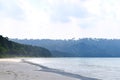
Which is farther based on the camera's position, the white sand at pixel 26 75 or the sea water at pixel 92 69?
the sea water at pixel 92 69

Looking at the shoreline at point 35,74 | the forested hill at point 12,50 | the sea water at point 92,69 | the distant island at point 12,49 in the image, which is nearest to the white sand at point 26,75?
the shoreline at point 35,74

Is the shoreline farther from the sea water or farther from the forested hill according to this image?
the forested hill

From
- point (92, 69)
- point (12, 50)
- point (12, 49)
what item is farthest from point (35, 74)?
point (12, 50)

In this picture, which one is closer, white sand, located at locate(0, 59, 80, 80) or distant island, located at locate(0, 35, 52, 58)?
white sand, located at locate(0, 59, 80, 80)

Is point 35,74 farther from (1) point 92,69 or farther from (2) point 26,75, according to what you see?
(1) point 92,69

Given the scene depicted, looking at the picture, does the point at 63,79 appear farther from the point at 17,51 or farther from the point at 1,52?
the point at 17,51

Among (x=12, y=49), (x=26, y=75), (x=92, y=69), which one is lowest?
(x=26, y=75)

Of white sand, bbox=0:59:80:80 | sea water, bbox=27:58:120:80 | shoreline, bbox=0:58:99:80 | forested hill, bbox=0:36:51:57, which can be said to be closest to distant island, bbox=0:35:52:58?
forested hill, bbox=0:36:51:57

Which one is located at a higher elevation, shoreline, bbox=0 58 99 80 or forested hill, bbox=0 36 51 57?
forested hill, bbox=0 36 51 57

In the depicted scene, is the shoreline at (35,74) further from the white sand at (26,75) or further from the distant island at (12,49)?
the distant island at (12,49)

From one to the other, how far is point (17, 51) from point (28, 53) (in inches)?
1090

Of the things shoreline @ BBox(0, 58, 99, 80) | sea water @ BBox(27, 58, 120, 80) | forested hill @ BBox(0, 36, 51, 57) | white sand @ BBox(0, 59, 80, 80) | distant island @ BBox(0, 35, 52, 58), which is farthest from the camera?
forested hill @ BBox(0, 36, 51, 57)

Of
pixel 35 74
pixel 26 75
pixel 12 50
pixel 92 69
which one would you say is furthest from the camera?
pixel 12 50

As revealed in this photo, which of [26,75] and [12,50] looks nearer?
[26,75]
